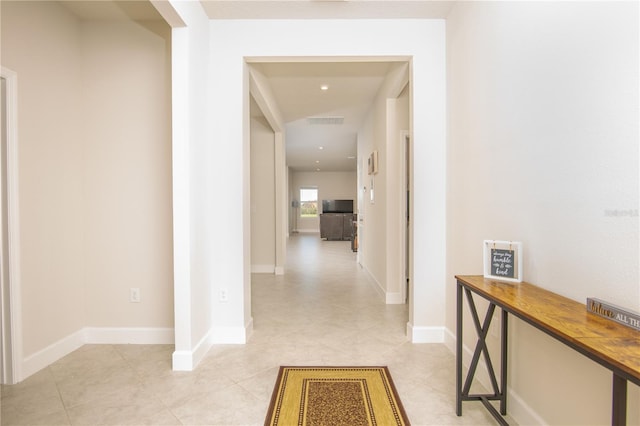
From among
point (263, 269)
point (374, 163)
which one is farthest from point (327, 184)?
point (374, 163)

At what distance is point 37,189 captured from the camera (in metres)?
2.17

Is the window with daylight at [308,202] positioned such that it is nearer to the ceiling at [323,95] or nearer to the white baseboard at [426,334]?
the ceiling at [323,95]

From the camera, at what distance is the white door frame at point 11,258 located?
1.98 m

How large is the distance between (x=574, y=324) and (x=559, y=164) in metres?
0.68

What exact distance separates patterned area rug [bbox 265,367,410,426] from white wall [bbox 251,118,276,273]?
133 inches

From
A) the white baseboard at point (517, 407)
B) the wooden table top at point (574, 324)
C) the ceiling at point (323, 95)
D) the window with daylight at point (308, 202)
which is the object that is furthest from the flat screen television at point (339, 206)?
the wooden table top at point (574, 324)

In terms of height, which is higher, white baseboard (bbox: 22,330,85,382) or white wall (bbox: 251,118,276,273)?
white wall (bbox: 251,118,276,273)

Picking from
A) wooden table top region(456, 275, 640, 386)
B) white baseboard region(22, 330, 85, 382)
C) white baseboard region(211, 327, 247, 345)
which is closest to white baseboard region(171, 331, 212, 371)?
white baseboard region(211, 327, 247, 345)

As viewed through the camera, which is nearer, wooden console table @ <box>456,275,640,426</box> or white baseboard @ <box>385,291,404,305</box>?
wooden console table @ <box>456,275,640,426</box>

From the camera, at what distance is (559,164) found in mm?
1339

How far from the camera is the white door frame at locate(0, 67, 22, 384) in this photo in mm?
1983

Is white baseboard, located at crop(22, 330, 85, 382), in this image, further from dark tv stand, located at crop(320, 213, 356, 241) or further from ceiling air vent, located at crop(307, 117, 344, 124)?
dark tv stand, located at crop(320, 213, 356, 241)

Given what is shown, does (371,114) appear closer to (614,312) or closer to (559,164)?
(559,164)

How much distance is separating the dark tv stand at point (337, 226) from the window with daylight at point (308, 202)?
343cm
